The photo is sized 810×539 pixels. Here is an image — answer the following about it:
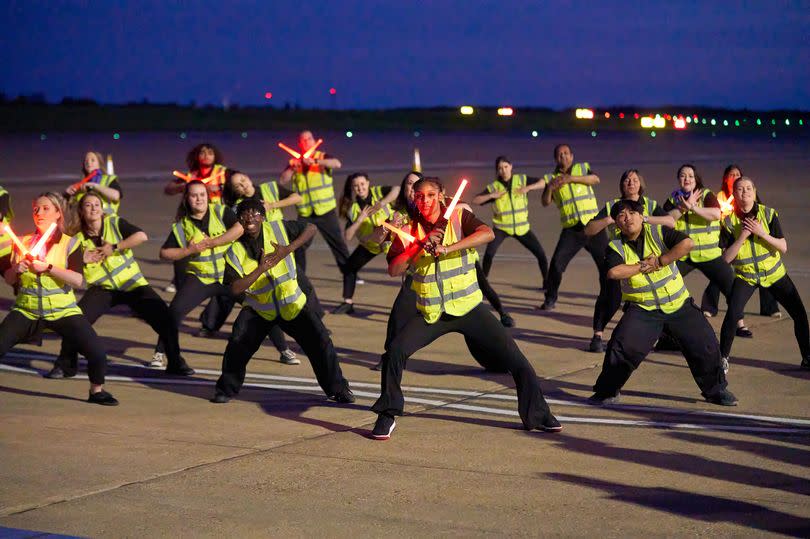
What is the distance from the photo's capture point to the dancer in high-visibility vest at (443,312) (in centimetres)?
819

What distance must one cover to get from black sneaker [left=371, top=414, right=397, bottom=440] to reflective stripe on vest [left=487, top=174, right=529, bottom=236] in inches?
263

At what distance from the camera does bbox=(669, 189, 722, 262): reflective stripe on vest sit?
1167cm

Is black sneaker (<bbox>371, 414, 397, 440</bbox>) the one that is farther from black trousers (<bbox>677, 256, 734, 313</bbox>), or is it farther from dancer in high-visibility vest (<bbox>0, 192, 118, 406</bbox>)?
black trousers (<bbox>677, 256, 734, 313</bbox>)

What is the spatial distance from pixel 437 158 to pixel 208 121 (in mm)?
64164

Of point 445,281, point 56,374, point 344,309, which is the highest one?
point 445,281

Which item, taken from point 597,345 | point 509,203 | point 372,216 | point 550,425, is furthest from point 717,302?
point 550,425

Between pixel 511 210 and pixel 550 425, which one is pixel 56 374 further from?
pixel 511 210

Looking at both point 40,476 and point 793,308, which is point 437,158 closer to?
point 793,308

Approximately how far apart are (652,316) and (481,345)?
61.8 inches

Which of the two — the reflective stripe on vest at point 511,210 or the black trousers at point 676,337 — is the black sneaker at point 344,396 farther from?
the reflective stripe on vest at point 511,210

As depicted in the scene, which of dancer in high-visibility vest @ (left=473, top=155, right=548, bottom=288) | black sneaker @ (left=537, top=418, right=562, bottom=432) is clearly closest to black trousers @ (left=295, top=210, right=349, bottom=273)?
dancer in high-visibility vest @ (left=473, top=155, right=548, bottom=288)

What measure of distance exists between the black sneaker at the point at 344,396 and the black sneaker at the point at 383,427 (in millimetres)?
1113

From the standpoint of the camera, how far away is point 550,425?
8.37m

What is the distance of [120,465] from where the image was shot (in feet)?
25.0
